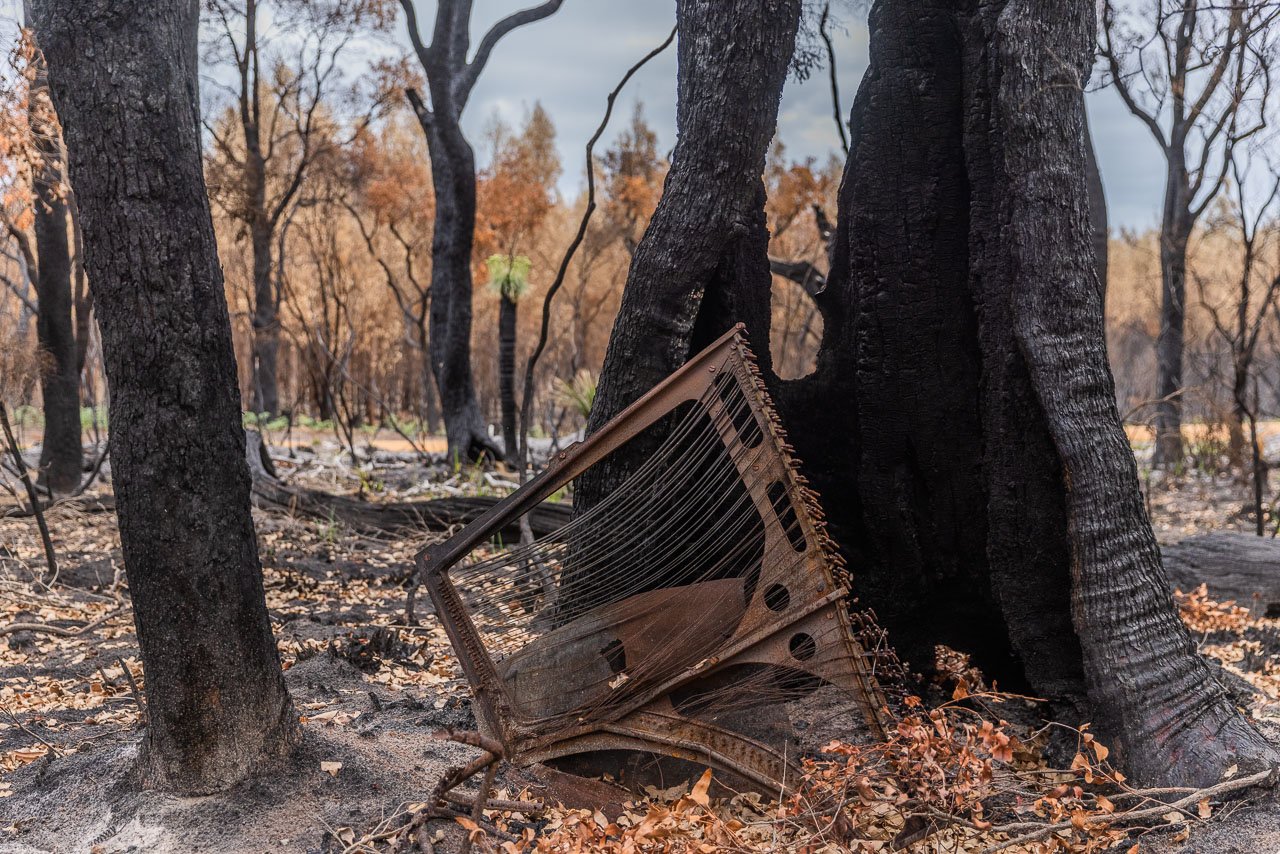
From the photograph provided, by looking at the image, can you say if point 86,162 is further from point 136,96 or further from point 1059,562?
point 1059,562

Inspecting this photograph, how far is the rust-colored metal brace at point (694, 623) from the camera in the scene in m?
2.71

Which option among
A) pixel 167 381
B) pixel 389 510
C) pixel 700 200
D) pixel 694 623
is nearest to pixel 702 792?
pixel 694 623

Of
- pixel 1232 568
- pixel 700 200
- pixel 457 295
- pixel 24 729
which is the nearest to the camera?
pixel 24 729

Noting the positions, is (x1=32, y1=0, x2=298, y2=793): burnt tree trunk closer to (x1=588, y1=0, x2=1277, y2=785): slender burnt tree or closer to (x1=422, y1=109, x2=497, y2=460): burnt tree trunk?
(x1=588, y1=0, x2=1277, y2=785): slender burnt tree

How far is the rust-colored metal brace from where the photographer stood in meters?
2.71

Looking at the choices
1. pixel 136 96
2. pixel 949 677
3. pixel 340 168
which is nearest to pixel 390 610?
pixel 949 677

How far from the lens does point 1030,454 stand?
136 inches

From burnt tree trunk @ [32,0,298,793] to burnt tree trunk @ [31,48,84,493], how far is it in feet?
20.9

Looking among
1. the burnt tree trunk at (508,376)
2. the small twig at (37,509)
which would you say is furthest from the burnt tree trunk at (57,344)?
the burnt tree trunk at (508,376)

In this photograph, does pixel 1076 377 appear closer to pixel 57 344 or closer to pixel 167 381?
pixel 167 381

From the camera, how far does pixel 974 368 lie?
3650 millimetres

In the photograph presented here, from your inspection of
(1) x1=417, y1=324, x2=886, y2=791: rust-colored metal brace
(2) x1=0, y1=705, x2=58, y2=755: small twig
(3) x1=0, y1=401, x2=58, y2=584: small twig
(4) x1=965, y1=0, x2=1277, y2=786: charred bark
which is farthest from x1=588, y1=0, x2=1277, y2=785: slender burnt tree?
(3) x1=0, y1=401, x2=58, y2=584: small twig

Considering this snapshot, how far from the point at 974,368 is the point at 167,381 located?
2745 millimetres

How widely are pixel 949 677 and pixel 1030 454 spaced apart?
1.00 m
